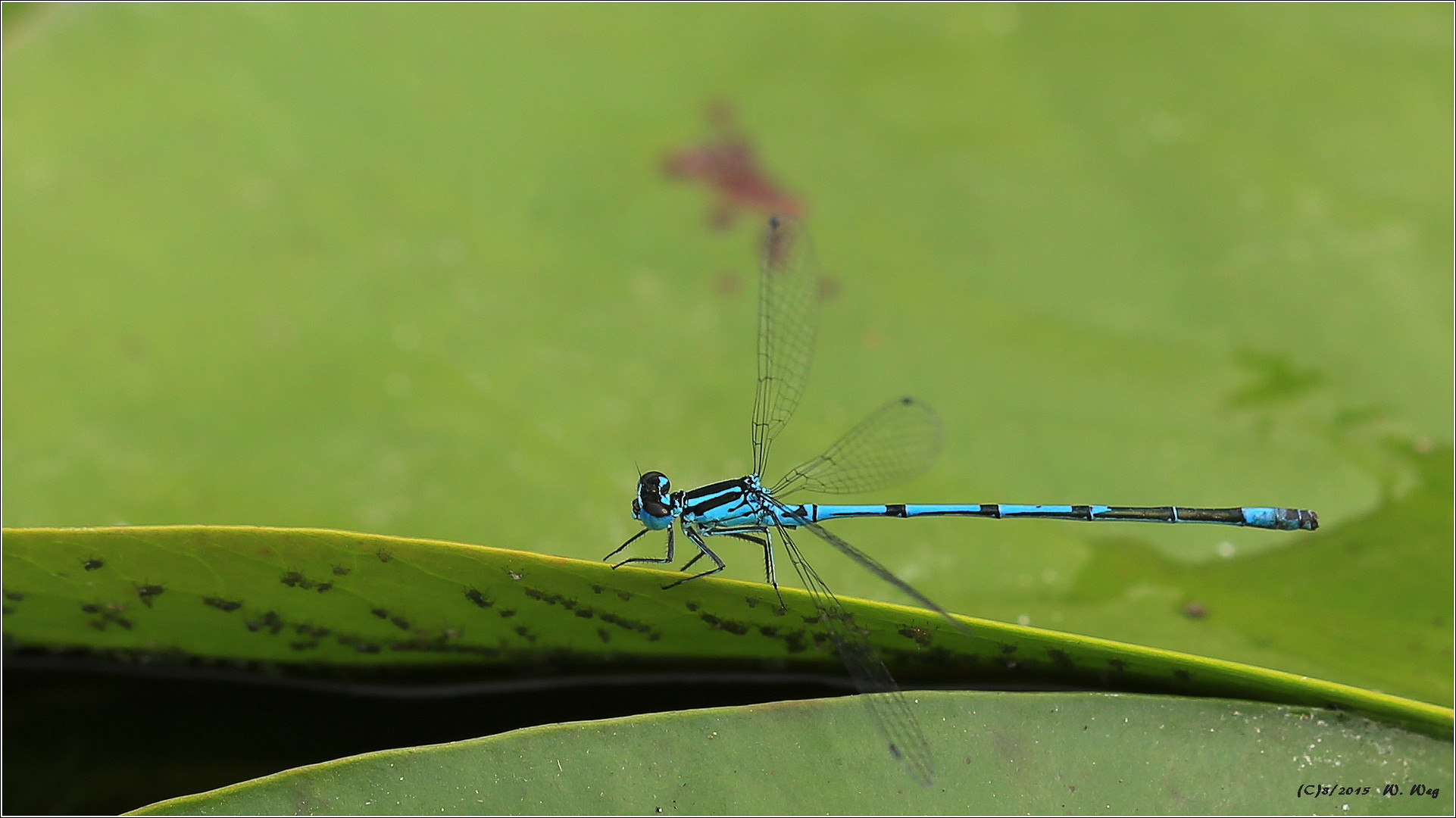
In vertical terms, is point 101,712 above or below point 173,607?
below

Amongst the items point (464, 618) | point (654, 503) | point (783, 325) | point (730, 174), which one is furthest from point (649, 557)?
point (730, 174)

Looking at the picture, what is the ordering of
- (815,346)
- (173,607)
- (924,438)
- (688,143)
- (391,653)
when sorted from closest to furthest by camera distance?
1. (173,607)
2. (391,653)
3. (924,438)
4. (815,346)
5. (688,143)

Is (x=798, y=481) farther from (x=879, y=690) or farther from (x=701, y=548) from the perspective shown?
(x=879, y=690)

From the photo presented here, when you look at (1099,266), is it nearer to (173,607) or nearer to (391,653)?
(391,653)

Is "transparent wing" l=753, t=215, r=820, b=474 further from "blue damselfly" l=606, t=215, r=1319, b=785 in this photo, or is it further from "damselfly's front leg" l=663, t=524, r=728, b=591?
"damselfly's front leg" l=663, t=524, r=728, b=591

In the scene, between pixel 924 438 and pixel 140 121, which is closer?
pixel 924 438

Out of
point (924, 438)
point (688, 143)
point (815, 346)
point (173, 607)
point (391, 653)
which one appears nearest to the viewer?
point (173, 607)

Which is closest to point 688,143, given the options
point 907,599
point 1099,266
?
point 1099,266
